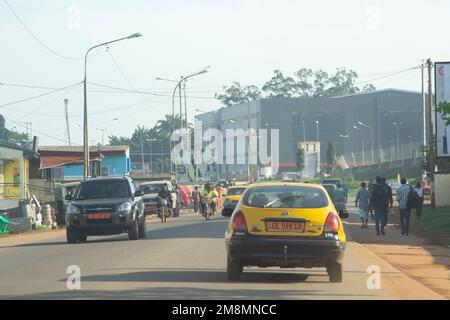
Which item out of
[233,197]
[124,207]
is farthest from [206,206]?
[124,207]

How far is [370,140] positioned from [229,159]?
22.2 meters

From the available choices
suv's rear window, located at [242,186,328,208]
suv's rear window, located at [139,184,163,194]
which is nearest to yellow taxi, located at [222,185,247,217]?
suv's rear window, located at [139,184,163,194]

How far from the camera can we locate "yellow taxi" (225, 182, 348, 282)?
14.9 m

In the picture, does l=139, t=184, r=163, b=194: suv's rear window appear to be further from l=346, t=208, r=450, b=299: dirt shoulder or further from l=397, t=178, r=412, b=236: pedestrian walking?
l=397, t=178, r=412, b=236: pedestrian walking

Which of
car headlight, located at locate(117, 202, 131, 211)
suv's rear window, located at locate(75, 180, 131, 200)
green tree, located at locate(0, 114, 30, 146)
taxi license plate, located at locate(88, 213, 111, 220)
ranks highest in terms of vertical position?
green tree, located at locate(0, 114, 30, 146)

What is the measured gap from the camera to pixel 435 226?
35.0m

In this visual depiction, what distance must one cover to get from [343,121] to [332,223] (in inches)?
4919

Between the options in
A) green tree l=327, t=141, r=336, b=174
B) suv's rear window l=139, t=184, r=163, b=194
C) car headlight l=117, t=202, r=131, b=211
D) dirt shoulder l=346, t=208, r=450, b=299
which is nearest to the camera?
dirt shoulder l=346, t=208, r=450, b=299

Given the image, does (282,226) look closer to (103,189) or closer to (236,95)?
(103,189)

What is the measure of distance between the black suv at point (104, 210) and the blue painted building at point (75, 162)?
39.5 m

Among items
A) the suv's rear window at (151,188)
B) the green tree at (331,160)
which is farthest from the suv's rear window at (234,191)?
the green tree at (331,160)

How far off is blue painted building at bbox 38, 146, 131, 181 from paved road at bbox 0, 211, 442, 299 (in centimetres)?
4583

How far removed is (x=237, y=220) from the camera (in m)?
15.2
